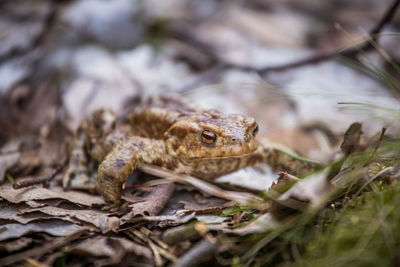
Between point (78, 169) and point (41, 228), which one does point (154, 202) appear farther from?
point (78, 169)

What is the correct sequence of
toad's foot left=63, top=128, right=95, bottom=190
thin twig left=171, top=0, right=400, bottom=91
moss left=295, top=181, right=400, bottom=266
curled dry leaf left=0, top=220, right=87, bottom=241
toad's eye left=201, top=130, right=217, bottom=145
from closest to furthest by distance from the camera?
moss left=295, top=181, right=400, bottom=266, curled dry leaf left=0, top=220, right=87, bottom=241, toad's eye left=201, top=130, right=217, bottom=145, toad's foot left=63, top=128, right=95, bottom=190, thin twig left=171, top=0, right=400, bottom=91

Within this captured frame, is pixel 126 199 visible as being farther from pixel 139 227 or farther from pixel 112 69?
pixel 112 69

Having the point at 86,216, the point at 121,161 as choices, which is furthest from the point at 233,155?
the point at 86,216

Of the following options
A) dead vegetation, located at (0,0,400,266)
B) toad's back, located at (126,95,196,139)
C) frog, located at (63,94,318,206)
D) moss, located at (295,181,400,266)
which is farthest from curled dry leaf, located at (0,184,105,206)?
moss, located at (295,181,400,266)

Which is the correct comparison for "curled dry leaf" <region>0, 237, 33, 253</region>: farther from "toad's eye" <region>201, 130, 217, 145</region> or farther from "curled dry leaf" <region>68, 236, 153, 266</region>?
"toad's eye" <region>201, 130, 217, 145</region>

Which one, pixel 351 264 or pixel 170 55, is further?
pixel 170 55

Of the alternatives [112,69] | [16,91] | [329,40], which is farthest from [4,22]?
[329,40]

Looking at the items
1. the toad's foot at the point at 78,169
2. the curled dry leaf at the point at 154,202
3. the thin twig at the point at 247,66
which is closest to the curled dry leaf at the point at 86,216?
the curled dry leaf at the point at 154,202
